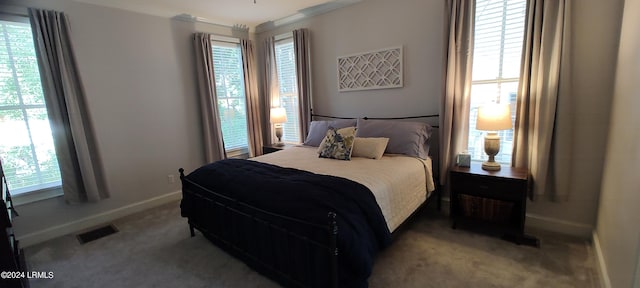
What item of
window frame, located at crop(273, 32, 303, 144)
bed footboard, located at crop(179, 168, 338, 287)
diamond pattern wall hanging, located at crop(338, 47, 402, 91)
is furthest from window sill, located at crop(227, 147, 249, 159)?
diamond pattern wall hanging, located at crop(338, 47, 402, 91)

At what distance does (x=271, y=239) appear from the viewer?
191 cm

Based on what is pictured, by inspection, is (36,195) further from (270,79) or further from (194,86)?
(270,79)

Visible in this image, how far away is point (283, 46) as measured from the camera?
432cm

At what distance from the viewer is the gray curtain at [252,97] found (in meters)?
4.38

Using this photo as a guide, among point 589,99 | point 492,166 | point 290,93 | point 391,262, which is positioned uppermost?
point 290,93

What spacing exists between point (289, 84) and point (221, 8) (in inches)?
54.3

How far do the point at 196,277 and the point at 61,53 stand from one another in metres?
2.59

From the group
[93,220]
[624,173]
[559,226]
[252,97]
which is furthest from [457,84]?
[93,220]

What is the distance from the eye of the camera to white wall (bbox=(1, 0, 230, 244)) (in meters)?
2.96

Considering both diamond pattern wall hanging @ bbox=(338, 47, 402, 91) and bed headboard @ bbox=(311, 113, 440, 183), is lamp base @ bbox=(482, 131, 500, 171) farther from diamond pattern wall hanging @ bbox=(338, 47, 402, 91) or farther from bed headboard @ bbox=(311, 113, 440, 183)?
diamond pattern wall hanging @ bbox=(338, 47, 402, 91)

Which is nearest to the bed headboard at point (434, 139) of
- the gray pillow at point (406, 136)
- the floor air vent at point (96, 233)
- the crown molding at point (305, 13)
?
the gray pillow at point (406, 136)

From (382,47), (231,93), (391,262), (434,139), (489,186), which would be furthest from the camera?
(231,93)

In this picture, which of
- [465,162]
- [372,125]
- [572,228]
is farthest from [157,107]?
[572,228]

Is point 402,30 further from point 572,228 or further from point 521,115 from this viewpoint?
point 572,228
